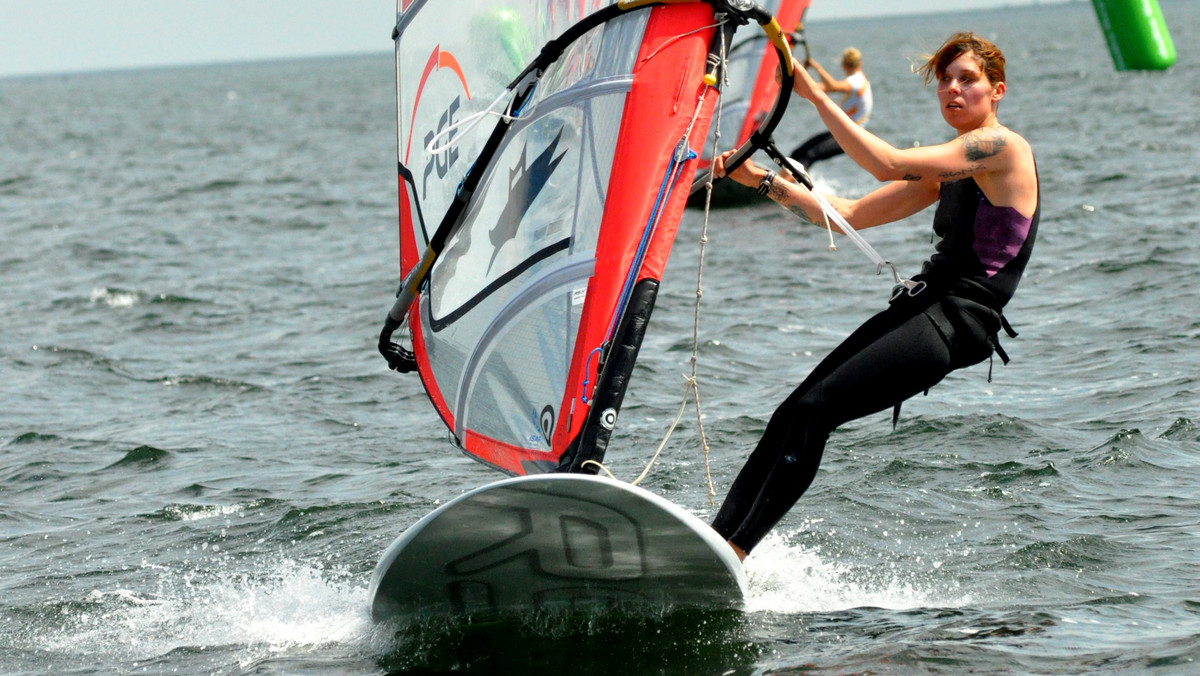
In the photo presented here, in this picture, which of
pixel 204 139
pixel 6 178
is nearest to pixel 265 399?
pixel 6 178

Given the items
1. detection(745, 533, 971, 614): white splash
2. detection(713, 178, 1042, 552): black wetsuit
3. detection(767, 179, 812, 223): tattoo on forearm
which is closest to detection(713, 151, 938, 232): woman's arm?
detection(767, 179, 812, 223): tattoo on forearm

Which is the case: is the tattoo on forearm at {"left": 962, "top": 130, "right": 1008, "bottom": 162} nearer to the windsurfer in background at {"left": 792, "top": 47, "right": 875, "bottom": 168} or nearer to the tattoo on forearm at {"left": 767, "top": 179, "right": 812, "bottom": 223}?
the tattoo on forearm at {"left": 767, "top": 179, "right": 812, "bottom": 223}

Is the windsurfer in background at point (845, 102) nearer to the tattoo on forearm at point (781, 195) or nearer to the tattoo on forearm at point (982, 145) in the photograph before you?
the tattoo on forearm at point (781, 195)

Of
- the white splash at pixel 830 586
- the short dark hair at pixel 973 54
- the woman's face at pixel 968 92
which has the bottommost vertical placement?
the white splash at pixel 830 586

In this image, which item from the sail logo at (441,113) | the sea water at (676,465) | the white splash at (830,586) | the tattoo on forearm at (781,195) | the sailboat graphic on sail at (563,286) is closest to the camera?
the sailboat graphic on sail at (563,286)

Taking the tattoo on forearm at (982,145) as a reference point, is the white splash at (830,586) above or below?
below

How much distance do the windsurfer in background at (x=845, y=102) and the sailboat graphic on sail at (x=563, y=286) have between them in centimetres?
922

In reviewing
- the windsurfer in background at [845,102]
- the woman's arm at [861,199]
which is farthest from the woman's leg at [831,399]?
the windsurfer in background at [845,102]

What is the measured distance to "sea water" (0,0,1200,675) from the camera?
429 centimetres

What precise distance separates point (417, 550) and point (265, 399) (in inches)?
179

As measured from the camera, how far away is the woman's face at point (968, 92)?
4.15 metres

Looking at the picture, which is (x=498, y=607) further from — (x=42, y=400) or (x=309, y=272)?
(x=309, y=272)

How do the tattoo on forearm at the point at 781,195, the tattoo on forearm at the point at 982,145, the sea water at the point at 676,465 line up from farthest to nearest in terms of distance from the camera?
the tattoo on forearm at the point at 781,195 < the sea water at the point at 676,465 < the tattoo on forearm at the point at 982,145

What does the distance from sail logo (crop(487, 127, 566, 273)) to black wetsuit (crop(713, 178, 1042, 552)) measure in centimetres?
113
